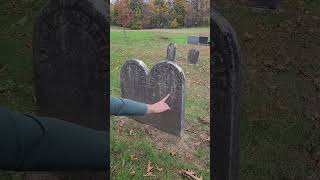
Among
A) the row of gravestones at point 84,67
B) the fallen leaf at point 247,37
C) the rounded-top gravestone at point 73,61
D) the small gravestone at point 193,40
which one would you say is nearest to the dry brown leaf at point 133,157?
the row of gravestones at point 84,67

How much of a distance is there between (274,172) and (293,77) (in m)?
0.82

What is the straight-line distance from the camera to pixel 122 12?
3223mm

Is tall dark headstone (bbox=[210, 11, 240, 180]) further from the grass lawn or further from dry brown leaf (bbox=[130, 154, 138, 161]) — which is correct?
dry brown leaf (bbox=[130, 154, 138, 161])

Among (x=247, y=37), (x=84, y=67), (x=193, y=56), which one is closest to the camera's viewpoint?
(x=84, y=67)

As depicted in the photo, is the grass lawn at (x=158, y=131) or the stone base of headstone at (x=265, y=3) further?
the stone base of headstone at (x=265, y=3)

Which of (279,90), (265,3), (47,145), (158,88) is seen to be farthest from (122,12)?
(279,90)

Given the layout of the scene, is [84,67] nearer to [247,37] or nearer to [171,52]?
[171,52]

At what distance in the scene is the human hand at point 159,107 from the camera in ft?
11.5

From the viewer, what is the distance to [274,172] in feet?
12.5

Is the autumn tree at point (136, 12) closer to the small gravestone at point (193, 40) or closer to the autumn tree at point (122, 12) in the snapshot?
the autumn tree at point (122, 12)

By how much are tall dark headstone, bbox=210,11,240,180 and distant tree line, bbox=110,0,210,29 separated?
258 mm

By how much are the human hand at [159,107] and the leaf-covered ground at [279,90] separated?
2.01 ft

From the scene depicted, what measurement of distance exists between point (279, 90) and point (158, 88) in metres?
1.05

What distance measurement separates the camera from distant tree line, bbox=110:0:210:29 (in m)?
3.23
